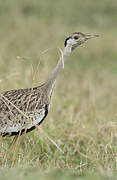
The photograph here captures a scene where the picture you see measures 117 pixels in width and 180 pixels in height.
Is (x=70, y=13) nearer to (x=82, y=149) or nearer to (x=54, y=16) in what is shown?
(x=54, y=16)

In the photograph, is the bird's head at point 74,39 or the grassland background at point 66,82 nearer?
the grassland background at point 66,82

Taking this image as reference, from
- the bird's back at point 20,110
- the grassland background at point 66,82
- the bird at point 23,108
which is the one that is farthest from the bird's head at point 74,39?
the bird's back at point 20,110

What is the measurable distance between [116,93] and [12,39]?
3.51m

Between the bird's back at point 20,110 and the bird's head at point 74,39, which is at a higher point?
the bird's head at point 74,39

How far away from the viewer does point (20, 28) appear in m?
12.7

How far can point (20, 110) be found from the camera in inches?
166

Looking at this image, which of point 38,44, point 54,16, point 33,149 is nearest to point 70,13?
point 54,16

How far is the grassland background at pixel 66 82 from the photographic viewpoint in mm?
4184

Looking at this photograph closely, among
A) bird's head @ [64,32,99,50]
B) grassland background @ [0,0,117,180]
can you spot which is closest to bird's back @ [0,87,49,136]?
grassland background @ [0,0,117,180]

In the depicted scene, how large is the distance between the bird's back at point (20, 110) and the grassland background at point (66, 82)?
0.71ft

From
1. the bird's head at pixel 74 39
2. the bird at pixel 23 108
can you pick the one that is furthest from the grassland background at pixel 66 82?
the bird's head at pixel 74 39

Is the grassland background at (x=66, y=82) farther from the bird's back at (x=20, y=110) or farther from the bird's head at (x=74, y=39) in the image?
the bird's head at (x=74, y=39)

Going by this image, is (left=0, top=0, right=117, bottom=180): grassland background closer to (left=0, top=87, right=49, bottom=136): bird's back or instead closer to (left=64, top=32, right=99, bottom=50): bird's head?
(left=0, top=87, right=49, bottom=136): bird's back

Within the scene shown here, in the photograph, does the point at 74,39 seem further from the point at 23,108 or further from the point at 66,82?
the point at 66,82
